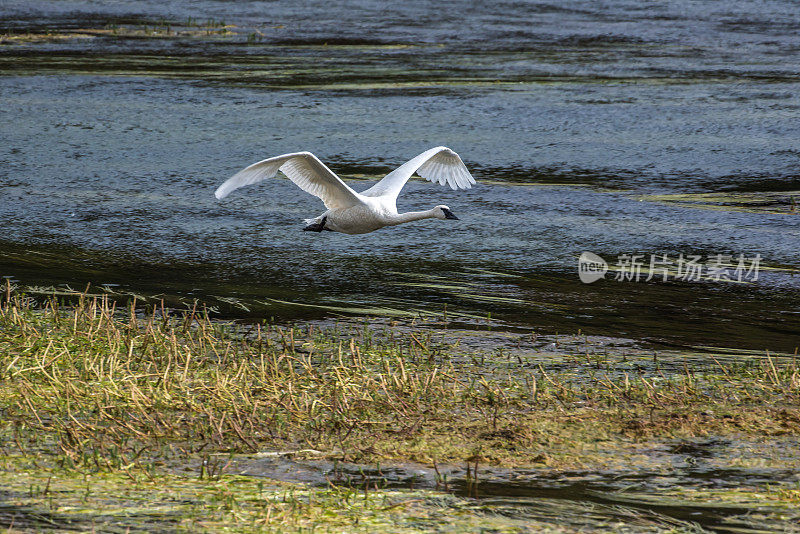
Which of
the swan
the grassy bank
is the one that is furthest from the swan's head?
the grassy bank

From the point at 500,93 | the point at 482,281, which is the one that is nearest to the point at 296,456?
the point at 482,281

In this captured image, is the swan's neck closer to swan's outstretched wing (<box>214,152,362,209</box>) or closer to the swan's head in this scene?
the swan's head

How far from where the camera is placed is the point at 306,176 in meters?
8.91

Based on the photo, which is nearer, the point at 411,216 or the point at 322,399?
the point at 322,399

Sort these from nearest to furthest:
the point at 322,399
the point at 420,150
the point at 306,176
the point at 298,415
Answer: the point at 298,415 → the point at 322,399 → the point at 306,176 → the point at 420,150

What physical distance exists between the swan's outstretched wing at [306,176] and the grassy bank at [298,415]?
3.54 feet

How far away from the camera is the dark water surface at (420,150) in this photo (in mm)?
Answer: 8750

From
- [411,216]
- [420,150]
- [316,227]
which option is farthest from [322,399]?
[420,150]
